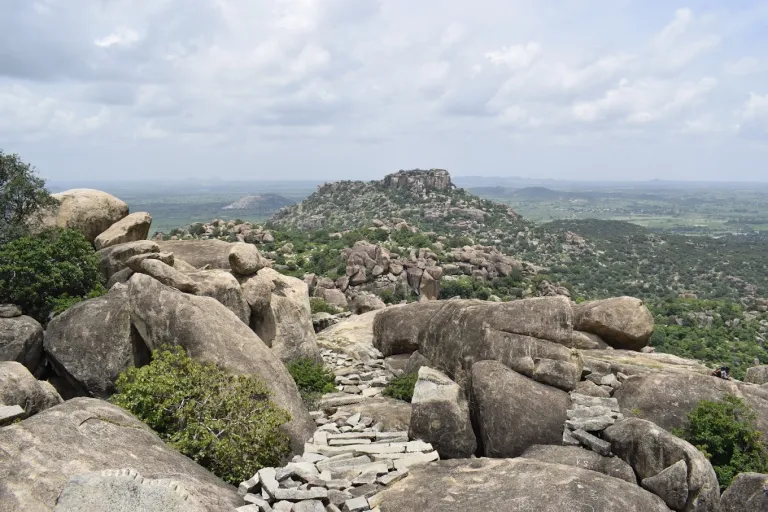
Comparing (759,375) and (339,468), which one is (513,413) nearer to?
(339,468)

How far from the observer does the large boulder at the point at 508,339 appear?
15.8 meters

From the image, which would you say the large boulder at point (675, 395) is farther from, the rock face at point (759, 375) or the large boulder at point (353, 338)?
the large boulder at point (353, 338)

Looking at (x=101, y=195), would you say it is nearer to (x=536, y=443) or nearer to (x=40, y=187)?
(x=40, y=187)

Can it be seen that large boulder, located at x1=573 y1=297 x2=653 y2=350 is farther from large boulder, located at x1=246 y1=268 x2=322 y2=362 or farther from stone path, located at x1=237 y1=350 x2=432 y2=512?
large boulder, located at x1=246 y1=268 x2=322 y2=362

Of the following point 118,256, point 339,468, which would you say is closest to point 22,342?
point 118,256

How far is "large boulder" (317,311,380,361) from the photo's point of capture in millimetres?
23984

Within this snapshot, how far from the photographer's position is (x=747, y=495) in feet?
34.3

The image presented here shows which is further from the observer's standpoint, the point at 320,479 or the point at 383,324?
the point at 383,324

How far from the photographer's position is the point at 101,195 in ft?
90.9

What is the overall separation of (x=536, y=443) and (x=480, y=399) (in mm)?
1811

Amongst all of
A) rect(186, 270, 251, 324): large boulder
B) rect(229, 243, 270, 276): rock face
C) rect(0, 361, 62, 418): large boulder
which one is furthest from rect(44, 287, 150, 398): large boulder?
rect(229, 243, 270, 276): rock face

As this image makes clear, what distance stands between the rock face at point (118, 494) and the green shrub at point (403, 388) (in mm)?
10752

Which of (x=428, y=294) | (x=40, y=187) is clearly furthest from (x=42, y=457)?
(x=428, y=294)

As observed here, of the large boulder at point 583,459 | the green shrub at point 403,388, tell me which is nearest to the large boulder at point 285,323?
the green shrub at point 403,388
